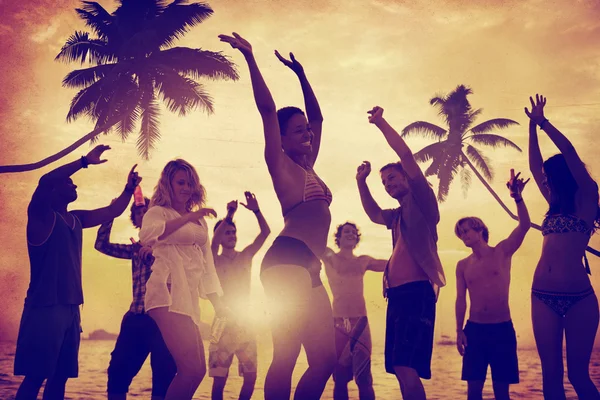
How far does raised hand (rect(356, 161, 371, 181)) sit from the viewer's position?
556 centimetres

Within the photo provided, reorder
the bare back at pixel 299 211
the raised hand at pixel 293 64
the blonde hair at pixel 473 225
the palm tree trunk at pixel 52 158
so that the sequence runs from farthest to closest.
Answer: the palm tree trunk at pixel 52 158 < the blonde hair at pixel 473 225 < the raised hand at pixel 293 64 < the bare back at pixel 299 211

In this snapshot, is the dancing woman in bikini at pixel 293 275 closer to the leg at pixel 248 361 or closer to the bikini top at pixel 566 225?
the bikini top at pixel 566 225

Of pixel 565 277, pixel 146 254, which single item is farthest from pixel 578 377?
pixel 146 254

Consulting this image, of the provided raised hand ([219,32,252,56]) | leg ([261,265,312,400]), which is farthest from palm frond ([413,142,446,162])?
leg ([261,265,312,400])

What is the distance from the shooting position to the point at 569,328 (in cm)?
513

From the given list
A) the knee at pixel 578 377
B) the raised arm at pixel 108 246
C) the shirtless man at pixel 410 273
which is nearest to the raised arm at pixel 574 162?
the shirtless man at pixel 410 273

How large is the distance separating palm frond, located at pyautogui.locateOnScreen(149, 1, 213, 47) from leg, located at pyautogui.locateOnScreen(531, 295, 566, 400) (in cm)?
2044

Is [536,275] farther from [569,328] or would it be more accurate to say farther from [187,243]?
[187,243]

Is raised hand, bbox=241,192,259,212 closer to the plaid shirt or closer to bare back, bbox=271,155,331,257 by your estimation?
the plaid shirt

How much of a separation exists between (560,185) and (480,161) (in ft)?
116

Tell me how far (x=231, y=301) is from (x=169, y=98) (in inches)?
719

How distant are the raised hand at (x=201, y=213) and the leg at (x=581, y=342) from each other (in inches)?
122

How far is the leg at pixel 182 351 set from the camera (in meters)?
4.63

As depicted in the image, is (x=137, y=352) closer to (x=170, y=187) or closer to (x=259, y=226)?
(x=170, y=187)
